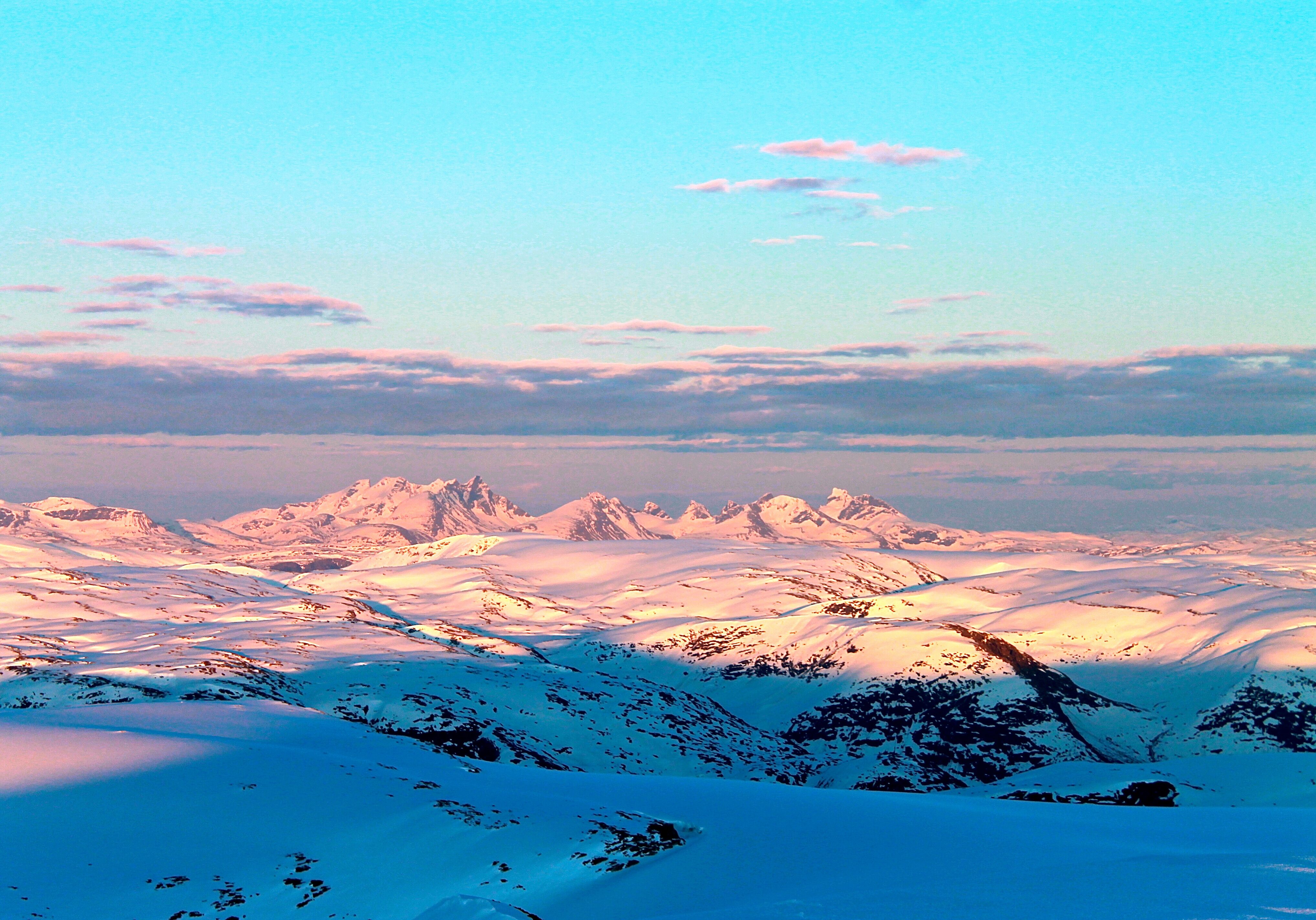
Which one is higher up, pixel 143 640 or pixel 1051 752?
pixel 143 640

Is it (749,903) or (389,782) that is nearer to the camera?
(749,903)

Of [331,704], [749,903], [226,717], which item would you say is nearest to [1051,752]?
[331,704]

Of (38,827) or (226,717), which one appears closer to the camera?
(38,827)

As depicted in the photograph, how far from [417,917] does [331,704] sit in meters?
99.7

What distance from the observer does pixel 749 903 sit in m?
30.4

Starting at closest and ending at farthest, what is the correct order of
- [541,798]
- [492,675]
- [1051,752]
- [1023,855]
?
[1023,855] < [541,798] < [492,675] < [1051,752]

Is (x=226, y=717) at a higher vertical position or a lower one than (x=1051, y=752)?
higher

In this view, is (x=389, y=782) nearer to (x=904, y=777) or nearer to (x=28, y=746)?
(x=28, y=746)

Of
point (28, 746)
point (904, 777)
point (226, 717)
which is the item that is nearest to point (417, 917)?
point (28, 746)

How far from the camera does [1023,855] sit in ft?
114

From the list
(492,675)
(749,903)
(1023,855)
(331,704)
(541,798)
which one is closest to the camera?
(749,903)

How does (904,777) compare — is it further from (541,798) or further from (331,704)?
(541,798)

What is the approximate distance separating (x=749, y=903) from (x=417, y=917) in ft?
31.6

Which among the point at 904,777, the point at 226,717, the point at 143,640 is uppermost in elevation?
the point at 226,717
